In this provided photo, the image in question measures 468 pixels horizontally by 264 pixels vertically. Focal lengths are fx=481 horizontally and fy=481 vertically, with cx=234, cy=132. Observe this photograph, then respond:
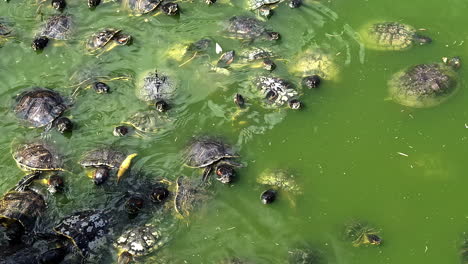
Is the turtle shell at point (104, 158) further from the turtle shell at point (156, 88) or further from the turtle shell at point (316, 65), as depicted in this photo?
A: the turtle shell at point (316, 65)

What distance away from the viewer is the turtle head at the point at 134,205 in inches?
353

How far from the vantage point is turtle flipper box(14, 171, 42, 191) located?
365 inches

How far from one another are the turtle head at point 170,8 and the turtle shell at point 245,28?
1443 mm

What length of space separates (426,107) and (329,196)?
3164mm

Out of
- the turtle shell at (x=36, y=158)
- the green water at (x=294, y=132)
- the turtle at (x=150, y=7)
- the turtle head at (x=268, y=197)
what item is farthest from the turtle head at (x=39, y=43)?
the turtle head at (x=268, y=197)

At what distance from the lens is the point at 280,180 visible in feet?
31.1

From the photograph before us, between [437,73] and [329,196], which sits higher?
[437,73]

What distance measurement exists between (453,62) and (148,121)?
7117mm

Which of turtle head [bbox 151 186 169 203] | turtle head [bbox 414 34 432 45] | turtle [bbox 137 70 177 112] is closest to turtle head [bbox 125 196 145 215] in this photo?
turtle head [bbox 151 186 169 203]

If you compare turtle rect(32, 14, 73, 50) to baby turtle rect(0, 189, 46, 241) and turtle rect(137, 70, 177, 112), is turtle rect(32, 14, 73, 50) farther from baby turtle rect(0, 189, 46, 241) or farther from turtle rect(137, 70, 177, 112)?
baby turtle rect(0, 189, 46, 241)

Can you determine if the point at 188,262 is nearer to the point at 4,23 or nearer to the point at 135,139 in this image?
the point at 135,139

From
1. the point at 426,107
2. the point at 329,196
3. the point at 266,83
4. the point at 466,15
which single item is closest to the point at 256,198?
the point at 329,196

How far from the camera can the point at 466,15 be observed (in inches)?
492

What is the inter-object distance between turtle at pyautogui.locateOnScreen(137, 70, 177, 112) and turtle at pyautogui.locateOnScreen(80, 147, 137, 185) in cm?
147
